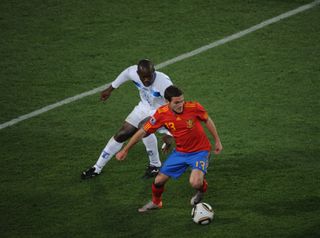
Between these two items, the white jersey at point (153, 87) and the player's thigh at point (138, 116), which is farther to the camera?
the player's thigh at point (138, 116)

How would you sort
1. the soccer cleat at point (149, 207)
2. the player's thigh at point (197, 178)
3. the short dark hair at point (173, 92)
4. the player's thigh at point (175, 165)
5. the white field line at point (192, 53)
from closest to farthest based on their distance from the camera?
the short dark hair at point (173, 92) → the player's thigh at point (197, 178) → the player's thigh at point (175, 165) → the soccer cleat at point (149, 207) → the white field line at point (192, 53)

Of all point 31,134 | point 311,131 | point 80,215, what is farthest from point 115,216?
point 311,131

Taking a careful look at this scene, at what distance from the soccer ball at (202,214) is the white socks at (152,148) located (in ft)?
5.11

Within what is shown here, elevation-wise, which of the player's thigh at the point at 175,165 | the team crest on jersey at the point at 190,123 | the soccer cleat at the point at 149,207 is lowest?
the soccer cleat at the point at 149,207

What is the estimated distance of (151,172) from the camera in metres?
10.6

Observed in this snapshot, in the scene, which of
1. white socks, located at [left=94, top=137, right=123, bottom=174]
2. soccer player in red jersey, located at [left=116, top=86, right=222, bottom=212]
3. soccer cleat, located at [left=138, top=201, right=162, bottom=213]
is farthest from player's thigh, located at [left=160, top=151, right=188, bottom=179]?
white socks, located at [left=94, top=137, right=123, bottom=174]

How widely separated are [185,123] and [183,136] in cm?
19

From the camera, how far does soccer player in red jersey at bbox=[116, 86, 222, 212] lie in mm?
9109

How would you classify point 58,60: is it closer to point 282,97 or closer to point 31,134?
point 31,134

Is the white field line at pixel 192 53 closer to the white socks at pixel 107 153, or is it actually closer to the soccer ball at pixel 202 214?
the white socks at pixel 107 153

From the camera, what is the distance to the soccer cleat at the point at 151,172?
34.7 ft

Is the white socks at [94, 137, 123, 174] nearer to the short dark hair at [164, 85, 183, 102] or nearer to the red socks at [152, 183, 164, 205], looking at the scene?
→ the red socks at [152, 183, 164, 205]

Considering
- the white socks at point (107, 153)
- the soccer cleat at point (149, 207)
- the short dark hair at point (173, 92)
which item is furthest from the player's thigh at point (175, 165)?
the white socks at point (107, 153)

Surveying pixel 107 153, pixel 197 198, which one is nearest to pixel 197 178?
pixel 197 198
